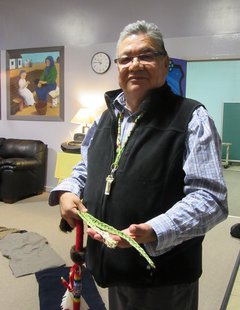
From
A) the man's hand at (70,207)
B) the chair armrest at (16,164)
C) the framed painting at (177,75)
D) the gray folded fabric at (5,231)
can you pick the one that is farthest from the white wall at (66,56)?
the man's hand at (70,207)

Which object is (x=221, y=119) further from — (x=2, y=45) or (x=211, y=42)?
(x=2, y=45)

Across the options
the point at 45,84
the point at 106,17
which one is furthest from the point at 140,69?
the point at 45,84

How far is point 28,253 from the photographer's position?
2.92 metres

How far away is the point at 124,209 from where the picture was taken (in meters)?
1.03

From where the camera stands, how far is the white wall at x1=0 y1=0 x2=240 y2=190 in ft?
14.1

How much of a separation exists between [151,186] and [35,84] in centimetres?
459

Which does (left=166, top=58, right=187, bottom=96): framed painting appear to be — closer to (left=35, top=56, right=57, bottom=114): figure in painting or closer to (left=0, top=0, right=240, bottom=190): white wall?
(left=0, top=0, right=240, bottom=190): white wall

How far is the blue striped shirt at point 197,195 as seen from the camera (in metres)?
0.88

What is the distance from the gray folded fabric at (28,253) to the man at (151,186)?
1.65 metres

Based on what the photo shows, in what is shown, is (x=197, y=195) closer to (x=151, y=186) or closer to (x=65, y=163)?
(x=151, y=186)

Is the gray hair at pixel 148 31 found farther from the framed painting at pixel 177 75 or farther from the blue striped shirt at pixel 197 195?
the framed painting at pixel 177 75

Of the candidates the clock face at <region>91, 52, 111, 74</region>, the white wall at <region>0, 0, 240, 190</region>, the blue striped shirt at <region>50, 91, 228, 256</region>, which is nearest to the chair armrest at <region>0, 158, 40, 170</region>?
the white wall at <region>0, 0, 240, 190</region>

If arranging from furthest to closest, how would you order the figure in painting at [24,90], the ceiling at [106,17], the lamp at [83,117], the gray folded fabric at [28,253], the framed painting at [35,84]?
the figure in painting at [24,90]
the framed painting at [35,84]
the lamp at [83,117]
the ceiling at [106,17]
the gray folded fabric at [28,253]

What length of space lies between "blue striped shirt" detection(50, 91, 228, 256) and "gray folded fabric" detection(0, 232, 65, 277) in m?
2.01
